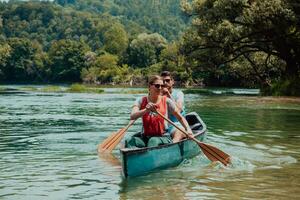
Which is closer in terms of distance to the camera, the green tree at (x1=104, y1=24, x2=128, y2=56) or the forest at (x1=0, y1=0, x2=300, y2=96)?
the forest at (x1=0, y1=0, x2=300, y2=96)

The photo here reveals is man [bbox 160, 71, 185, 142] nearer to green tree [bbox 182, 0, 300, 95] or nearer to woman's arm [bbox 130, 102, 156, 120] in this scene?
woman's arm [bbox 130, 102, 156, 120]

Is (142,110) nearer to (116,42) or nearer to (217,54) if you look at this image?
(217,54)

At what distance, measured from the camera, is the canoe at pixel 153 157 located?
29.9ft

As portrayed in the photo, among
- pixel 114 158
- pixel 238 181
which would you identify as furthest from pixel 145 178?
pixel 114 158

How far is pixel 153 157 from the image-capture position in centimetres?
966

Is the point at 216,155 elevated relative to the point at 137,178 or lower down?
elevated

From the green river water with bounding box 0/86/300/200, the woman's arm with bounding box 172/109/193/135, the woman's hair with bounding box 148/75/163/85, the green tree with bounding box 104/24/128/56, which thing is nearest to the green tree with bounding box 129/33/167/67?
the green tree with bounding box 104/24/128/56

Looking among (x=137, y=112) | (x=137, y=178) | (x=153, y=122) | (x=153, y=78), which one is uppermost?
(x=153, y=78)

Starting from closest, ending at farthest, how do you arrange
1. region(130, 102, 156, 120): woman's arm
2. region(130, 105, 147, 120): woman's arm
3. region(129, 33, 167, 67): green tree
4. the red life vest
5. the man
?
region(130, 102, 156, 120): woman's arm < region(130, 105, 147, 120): woman's arm < the red life vest < the man < region(129, 33, 167, 67): green tree

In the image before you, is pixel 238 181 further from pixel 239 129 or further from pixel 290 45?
pixel 290 45

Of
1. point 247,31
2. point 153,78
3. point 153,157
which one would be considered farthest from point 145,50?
point 153,157

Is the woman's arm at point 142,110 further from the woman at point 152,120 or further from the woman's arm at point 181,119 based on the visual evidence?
the woman's arm at point 181,119

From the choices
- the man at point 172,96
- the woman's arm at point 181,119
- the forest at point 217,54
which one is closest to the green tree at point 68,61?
the forest at point 217,54

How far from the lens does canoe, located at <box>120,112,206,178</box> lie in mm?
9117
